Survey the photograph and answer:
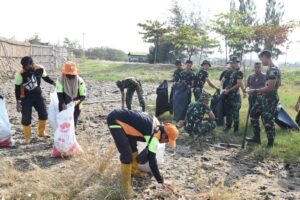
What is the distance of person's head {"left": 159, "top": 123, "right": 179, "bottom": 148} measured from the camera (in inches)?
159

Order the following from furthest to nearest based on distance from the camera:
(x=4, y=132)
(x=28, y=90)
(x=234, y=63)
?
(x=234, y=63) → (x=28, y=90) → (x=4, y=132)

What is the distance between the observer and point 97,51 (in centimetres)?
5600

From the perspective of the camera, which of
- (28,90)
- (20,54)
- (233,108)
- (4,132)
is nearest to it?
(4,132)

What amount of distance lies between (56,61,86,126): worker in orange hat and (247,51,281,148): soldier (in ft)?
9.22

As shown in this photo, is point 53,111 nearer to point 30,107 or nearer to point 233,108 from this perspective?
point 30,107

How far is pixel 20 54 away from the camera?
67.2ft

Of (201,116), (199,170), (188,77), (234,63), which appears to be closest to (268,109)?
(201,116)

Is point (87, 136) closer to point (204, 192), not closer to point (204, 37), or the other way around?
point (204, 192)

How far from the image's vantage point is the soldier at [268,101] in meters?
6.05

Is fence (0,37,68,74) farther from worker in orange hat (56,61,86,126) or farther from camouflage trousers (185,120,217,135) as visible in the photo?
camouflage trousers (185,120,217,135)

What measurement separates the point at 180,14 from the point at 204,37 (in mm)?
10116

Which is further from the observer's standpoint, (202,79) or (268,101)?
(202,79)

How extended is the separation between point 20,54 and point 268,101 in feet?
55.3

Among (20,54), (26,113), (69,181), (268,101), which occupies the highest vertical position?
(20,54)
